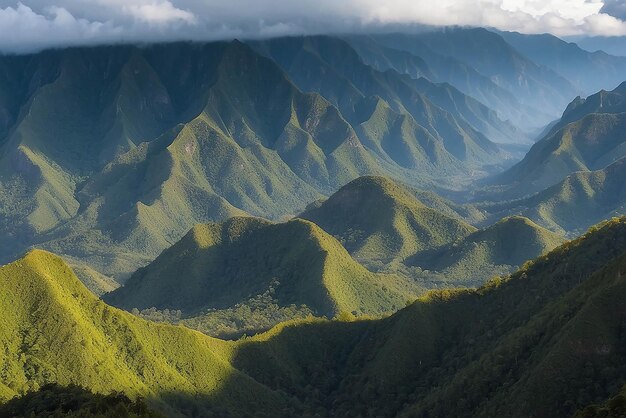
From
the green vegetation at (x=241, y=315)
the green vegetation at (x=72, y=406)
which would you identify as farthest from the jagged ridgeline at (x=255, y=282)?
the green vegetation at (x=72, y=406)

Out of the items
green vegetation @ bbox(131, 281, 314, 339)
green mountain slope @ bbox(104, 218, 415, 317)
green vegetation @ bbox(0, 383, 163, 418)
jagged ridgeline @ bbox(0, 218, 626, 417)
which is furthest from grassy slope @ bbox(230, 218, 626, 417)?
green vegetation @ bbox(0, 383, 163, 418)

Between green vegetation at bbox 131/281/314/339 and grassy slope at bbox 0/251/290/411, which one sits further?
green vegetation at bbox 131/281/314/339

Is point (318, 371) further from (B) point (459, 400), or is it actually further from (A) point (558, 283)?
(A) point (558, 283)

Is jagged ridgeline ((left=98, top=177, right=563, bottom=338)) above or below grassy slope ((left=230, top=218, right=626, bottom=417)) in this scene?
above

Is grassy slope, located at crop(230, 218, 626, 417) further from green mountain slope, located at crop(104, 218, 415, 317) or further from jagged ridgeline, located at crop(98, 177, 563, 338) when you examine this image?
green mountain slope, located at crop(104, 218, 415, 317)

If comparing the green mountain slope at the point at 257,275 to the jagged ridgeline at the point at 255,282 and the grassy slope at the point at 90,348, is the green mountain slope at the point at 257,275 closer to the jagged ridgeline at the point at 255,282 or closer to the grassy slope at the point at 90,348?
the jagged ridgeline at the point at 255,282

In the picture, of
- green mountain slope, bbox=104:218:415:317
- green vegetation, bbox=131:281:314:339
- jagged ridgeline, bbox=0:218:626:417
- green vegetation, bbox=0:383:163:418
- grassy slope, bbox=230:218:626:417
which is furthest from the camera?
green mountain slope, bbox=104:218:415:317
